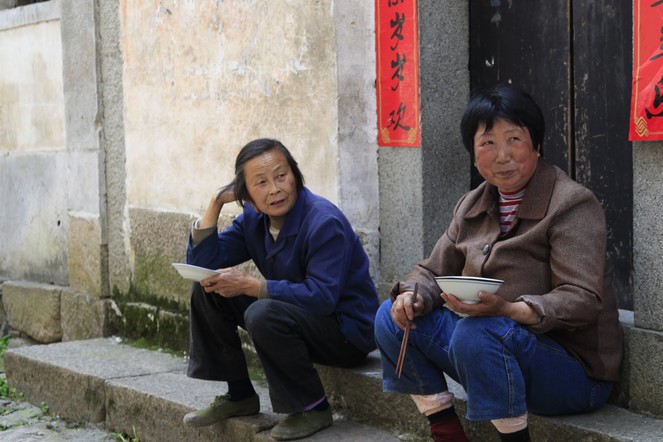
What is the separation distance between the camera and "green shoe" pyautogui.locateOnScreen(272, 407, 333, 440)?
4047 mm

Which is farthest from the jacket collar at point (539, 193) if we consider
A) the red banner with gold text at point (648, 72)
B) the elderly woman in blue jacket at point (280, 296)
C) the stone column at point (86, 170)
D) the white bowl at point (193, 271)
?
the stone column at point (86, 170)

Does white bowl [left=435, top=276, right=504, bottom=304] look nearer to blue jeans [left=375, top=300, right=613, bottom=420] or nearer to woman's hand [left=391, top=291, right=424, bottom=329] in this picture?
blue jeans [left=375, top=300, right=613, bottom=420]

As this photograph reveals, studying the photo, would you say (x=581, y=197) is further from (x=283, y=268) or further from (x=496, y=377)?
(x=283, y=268)

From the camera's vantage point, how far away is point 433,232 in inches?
181

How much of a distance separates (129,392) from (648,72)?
111 inches

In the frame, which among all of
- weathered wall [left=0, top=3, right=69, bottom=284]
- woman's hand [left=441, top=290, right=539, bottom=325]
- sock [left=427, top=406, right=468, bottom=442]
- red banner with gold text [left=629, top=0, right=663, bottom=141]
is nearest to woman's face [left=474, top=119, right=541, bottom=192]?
red banner with gold text [left=629, top=0, right=663, bottom=141]

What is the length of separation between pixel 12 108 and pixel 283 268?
3.88 meters

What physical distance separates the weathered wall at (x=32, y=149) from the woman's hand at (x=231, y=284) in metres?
3.04

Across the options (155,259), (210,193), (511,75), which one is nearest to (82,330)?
(155,259)

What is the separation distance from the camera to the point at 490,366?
3.19 meters

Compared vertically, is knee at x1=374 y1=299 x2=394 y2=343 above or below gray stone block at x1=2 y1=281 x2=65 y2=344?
above

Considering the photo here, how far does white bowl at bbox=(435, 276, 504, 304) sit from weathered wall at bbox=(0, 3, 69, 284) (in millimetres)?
4192

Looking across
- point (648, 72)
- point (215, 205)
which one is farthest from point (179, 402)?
point (648, 72)

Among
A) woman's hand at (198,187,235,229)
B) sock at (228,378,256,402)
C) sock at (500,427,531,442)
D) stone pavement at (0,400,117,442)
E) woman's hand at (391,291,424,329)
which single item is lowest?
stone pavement at (0,400,117,442)
